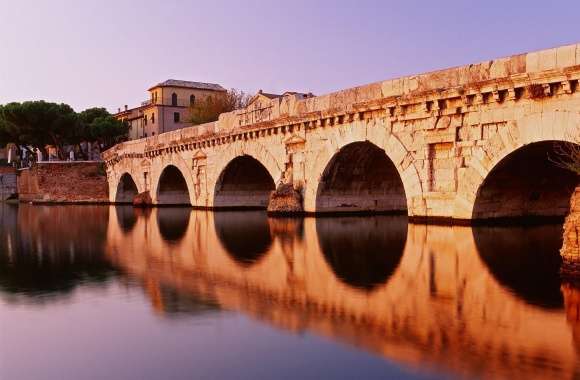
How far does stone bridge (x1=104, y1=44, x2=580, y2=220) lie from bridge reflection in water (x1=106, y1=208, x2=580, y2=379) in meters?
1.05

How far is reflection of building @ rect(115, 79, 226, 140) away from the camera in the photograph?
6544 cm

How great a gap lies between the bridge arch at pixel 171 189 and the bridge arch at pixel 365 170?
14.2m

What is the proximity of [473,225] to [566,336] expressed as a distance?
8.81 m

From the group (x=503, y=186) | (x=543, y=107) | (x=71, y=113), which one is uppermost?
(x=71, y=113)

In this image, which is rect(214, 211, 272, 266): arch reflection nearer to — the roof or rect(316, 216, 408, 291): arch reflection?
rect(316, 216, 408, 291): arch reflection

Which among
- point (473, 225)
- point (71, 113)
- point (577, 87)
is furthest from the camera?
point (71, 113)

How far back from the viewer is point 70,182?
45219 mm

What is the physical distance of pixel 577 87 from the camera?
39.2 ft

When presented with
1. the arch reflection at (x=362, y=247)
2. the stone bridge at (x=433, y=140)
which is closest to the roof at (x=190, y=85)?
the stone bridge at (x=433, y=140)

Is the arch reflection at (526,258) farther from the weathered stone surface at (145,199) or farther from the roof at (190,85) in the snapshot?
the roof at (190,85)

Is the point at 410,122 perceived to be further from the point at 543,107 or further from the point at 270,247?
the point at 270,247

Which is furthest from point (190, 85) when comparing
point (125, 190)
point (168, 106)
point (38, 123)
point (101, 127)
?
point (125, 190)

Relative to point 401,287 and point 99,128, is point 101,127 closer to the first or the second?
point 99,128

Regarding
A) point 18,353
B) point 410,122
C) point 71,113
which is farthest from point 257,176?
point 71,113
